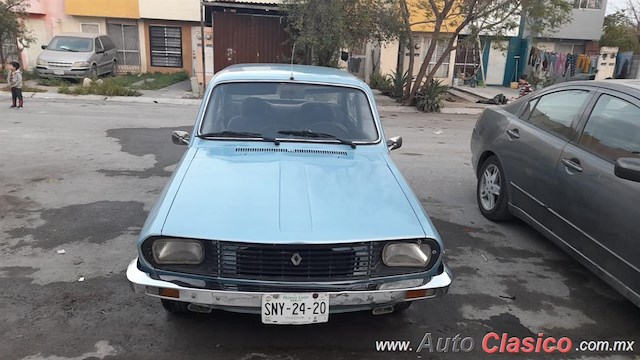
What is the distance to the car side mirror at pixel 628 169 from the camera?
10.7ft

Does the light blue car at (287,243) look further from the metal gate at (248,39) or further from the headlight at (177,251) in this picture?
the metal gate at (248,39)

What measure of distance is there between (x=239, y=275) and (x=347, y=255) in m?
0.61

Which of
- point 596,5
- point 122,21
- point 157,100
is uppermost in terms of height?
point 596,5

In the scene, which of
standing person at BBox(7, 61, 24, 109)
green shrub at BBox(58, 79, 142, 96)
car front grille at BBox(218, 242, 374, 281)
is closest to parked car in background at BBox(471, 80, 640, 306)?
Answer: car front grille at BBox(218, 242, 374, 281)

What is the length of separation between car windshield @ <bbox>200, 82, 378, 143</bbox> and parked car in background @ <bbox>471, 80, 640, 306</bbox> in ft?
5.41

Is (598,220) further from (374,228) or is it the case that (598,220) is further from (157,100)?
(157,100)

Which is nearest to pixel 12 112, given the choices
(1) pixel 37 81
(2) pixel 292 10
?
(1) pixel 37 81

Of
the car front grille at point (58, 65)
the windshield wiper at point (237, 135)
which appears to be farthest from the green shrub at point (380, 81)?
the windshield wiper at point (237, 135)

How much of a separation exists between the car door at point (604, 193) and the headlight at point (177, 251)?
9.40 ft

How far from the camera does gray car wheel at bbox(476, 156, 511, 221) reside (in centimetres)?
534

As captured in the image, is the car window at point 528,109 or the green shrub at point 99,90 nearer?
the car window at point 528,109

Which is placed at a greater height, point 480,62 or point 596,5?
point 596,5

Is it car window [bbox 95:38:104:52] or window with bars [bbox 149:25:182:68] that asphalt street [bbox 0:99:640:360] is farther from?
window with bars [bbox 149:25:182:68]

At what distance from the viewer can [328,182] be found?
3371 millimetres
